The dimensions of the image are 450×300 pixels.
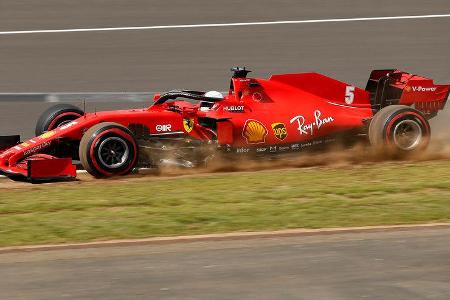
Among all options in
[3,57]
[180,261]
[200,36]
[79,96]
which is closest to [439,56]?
[200,36]

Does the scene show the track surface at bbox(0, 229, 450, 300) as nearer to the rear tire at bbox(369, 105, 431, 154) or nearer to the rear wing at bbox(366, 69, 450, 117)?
the rear tire at bbox(369, 105, 431, 154)

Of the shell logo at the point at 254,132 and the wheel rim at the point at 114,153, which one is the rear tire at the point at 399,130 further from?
the wheel rim at the point at 114,153

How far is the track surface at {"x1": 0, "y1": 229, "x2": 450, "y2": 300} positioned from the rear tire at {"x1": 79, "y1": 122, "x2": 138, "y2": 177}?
3.93 m

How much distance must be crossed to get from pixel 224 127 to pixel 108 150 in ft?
4.85

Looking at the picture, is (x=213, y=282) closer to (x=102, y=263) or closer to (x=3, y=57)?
(x=102, y=263)

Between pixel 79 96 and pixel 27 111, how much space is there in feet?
2.71

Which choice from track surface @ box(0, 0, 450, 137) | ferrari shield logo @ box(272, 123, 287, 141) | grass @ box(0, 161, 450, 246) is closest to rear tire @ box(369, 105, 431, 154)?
grass @ box(0, 161, 450, 246)

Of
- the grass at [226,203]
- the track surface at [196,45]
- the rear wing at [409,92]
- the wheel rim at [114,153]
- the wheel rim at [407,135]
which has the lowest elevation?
the grass at [226,203]

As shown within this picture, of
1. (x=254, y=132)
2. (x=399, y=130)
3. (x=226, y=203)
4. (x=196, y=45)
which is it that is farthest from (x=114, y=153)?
(x=196, y=45)

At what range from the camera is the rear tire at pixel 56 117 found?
1284cm

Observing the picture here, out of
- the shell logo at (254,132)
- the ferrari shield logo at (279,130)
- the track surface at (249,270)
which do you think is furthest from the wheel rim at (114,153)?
the track surface at (249,270)

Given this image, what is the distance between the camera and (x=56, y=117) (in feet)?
42.3

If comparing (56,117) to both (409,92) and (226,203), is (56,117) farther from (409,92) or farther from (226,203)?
(409,92)

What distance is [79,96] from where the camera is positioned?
15141 millimetres
